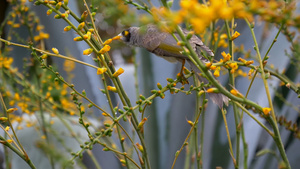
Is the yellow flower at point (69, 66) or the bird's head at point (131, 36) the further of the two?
the yellow flower at point (69, 66)

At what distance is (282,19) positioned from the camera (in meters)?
0.20

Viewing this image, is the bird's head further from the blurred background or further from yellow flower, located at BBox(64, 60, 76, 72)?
yellow flower, located at BBox(64, 60, 76, 72)

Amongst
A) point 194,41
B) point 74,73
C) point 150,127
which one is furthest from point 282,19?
point 74,73

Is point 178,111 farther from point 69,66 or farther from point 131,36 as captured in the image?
point 69,66

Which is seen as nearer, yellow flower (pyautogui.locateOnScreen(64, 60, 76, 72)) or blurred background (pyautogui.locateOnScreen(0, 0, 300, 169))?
blurred background (pyautogui.locateOnScreen(0, 0, 300, 169))

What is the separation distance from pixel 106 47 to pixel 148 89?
2.30 ft

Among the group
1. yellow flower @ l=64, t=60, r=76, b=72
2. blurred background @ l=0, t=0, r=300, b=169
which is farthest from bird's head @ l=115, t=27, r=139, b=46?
yellow flower @ l=64, t=60, r=76, b=72

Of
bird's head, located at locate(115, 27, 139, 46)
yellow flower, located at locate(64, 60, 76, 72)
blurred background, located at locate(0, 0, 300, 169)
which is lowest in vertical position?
blurred background, located at locate(0, 0, 300, 169)

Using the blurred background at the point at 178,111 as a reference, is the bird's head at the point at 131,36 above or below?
above

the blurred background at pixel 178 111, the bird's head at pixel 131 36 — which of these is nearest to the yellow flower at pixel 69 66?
the blurred background at pixel 178 111

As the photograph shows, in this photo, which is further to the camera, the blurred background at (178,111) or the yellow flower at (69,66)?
the yellow flower at (69,66)

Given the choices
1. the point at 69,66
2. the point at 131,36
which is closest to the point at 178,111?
the point at 131,36

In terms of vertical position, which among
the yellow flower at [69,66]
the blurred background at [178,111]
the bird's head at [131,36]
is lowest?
the blurred background at [178,111]

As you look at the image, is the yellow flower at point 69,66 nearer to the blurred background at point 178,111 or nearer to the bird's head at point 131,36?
the blurred background at point 178,111
